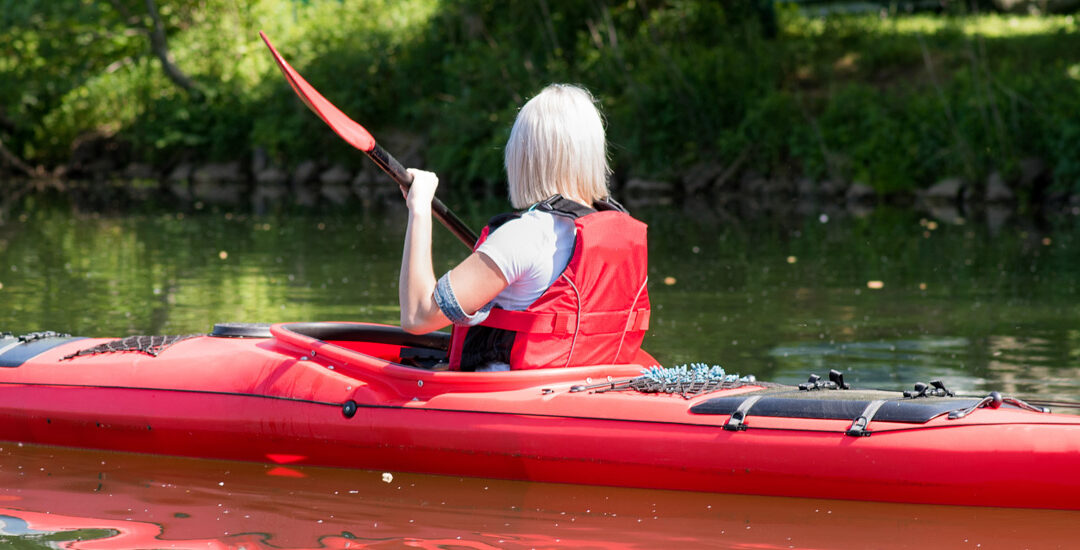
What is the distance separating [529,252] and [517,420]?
50cm

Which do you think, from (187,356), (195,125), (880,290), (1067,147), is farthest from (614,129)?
(187,356)

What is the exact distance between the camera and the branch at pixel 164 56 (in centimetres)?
2230

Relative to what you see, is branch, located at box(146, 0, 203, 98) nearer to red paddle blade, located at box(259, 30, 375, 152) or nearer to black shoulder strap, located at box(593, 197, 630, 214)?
red paddle blade, located at box(259, 30, 375, 152)

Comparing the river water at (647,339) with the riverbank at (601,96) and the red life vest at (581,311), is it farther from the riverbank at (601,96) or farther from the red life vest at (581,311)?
the riverbank at (601,96)

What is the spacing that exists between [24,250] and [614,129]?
938 centimetres

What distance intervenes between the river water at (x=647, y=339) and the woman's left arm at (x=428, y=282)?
Result: 0.53 meters

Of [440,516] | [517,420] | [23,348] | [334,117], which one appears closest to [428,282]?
[517,420]

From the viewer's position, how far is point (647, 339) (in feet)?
19.6

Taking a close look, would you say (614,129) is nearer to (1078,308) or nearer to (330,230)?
(330,230)

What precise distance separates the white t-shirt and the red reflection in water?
0.57 metres

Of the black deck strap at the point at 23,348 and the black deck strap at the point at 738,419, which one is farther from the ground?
the black deck strap at the point at 23,348

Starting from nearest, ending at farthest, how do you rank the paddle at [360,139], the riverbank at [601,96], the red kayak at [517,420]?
the red kayak at [517,420] → the paddle at [360,139] → the riverbank at [601,96]

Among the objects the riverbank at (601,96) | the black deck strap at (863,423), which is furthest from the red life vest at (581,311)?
the riverbank at (601,96)

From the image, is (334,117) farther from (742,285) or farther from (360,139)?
(742,285)
